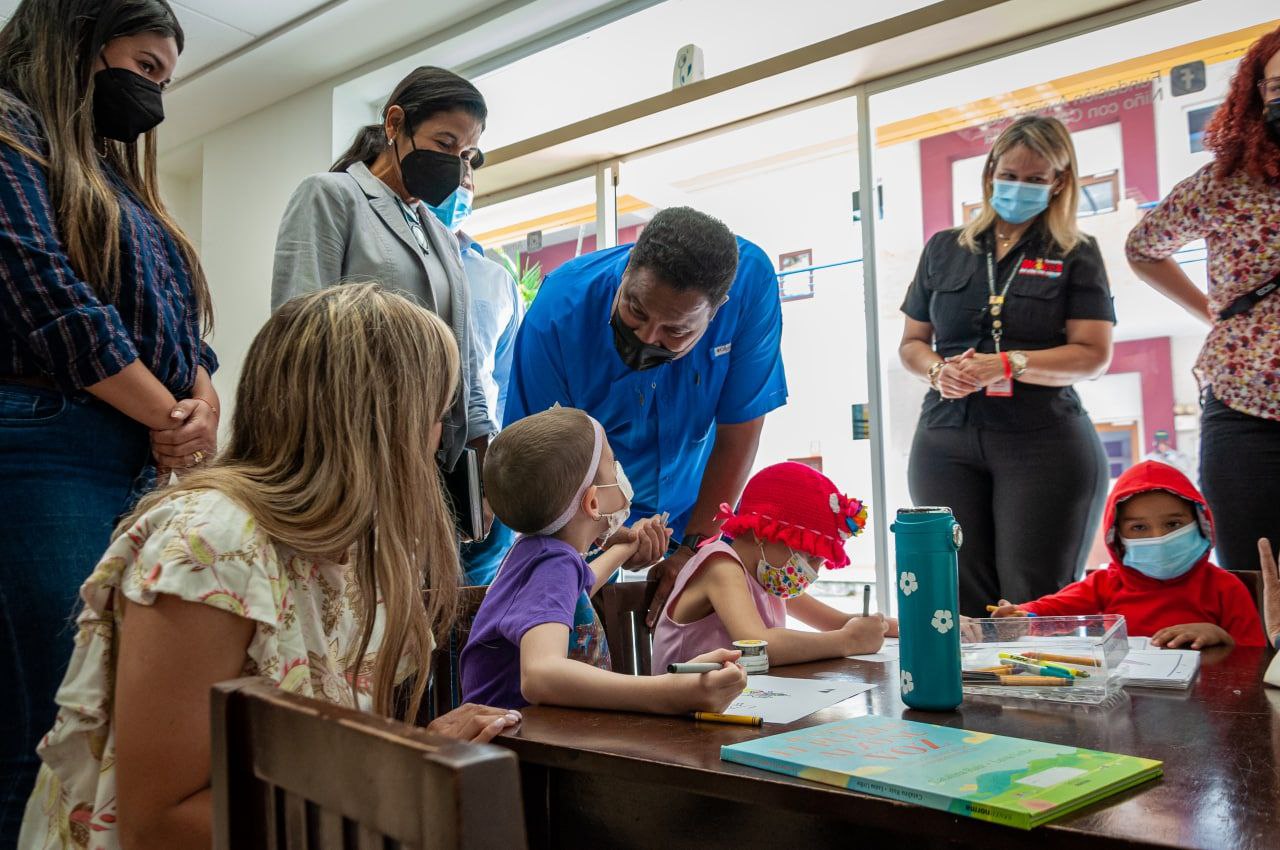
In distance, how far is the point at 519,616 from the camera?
1.33 m

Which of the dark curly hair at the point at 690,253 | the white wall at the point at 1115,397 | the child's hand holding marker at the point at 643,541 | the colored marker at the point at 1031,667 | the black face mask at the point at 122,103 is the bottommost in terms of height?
the colored marker at the point at 1031,667

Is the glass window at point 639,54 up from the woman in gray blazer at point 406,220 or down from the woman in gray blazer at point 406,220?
up

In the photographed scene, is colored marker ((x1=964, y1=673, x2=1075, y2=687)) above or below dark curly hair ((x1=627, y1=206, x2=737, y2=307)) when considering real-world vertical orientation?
below

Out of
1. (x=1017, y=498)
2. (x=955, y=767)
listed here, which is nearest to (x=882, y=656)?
(x=955, y=767)

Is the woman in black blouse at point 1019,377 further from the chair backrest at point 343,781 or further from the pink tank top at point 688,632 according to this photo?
the chair backrest at point 343,781

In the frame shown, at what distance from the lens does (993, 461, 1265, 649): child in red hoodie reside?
2.00 m

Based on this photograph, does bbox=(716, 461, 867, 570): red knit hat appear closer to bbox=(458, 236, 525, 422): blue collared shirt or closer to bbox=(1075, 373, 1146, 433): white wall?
bbox=(458, 236, 525, 422): blue collared shirt

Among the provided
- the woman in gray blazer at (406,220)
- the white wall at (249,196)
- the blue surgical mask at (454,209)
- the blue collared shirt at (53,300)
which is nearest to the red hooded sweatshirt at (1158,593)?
the woman in gray blazer at (406,220)

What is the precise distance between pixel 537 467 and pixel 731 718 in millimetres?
671

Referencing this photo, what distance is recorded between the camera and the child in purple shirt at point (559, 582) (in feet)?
3.62

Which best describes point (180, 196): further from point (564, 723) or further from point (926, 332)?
point (564, 723)

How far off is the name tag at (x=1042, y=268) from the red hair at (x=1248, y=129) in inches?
17.1

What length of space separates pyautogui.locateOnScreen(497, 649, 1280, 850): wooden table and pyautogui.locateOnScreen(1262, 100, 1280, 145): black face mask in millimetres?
1509

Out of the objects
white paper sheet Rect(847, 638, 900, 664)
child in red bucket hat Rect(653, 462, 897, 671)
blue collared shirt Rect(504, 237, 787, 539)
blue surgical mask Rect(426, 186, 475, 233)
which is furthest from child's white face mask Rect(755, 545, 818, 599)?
blue surgical mask Rect(426, 186, 475, 233)
